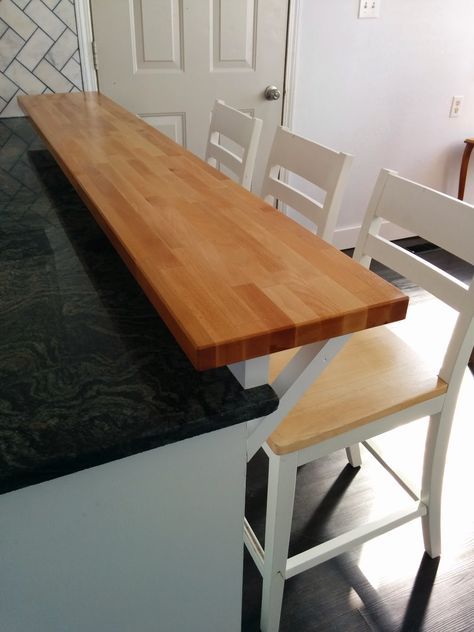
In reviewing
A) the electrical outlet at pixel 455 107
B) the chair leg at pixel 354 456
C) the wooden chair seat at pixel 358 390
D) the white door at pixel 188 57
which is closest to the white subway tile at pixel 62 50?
the white door at pixel 188 57

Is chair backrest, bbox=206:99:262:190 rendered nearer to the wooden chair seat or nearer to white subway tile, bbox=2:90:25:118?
the wooden chair seat

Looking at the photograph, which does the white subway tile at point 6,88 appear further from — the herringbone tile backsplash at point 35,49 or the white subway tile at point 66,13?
the white subway tile at point 66,13

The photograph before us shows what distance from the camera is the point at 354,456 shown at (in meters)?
1.60

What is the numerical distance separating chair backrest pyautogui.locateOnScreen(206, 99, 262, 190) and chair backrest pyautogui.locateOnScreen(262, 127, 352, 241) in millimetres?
103

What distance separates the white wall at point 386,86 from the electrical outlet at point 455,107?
0.02 m

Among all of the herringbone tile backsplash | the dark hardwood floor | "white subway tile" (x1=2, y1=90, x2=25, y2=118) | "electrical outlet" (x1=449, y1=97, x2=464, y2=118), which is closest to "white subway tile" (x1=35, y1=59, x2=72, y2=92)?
the herringbone tile backsplash

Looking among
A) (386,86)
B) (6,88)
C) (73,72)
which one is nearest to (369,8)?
(386,86)

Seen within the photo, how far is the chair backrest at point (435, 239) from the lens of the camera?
3.45ft

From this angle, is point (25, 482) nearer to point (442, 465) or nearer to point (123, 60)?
point (442, 465)

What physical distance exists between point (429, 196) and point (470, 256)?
0.17 metres

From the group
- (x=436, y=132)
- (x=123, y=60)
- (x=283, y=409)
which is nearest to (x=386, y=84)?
(x=436, y=132)

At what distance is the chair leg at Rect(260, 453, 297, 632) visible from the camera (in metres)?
0.98

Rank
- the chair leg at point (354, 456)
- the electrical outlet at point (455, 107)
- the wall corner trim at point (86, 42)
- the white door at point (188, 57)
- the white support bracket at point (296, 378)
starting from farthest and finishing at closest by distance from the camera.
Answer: the electrical outlet at point (455, 107), the white door at point (188, 57), the wall corner trim at point (86, 42), the chair leg at point (354, 456), the white support bracket at point (296, 378)

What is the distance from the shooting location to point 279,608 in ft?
3.71
